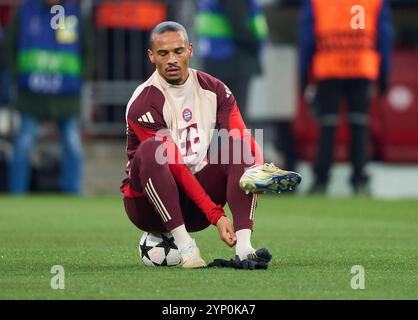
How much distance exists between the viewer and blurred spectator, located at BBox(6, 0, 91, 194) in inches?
560

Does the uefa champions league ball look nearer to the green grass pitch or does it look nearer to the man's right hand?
the green grass pitch

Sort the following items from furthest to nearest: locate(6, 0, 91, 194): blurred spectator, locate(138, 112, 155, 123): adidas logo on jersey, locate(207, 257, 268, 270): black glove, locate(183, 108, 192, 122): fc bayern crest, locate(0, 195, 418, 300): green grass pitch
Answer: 1. locate(6, 0, 91, 194): blurred spectator
2. locate(183, 108, 192, 122): fc bayern crest
3. locate(138, 112, 155, 123): adidas logo on jersey
4. locate(207, 257, 268, 270): black glove
5. locate(0, 195, 418, 300): green grass pitch

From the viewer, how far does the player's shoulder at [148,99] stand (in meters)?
6.75

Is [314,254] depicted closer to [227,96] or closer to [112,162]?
[227,96]

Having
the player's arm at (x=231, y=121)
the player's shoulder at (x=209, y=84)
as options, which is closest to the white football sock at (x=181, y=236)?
the player's arm at (x=231, y=121)

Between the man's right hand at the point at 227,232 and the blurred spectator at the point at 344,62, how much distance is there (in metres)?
7.43

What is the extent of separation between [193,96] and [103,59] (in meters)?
9.17

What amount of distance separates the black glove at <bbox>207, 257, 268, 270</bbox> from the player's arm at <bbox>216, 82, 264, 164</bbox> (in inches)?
19.3

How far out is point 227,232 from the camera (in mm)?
6457
